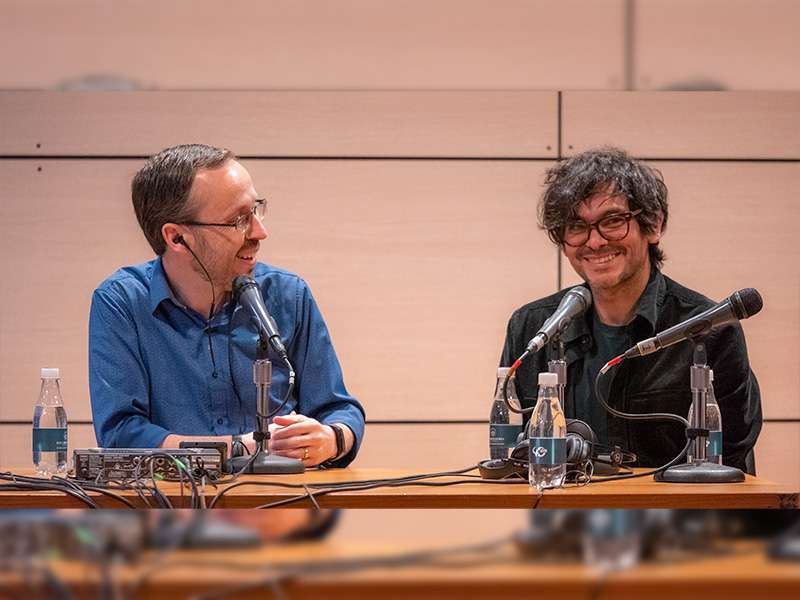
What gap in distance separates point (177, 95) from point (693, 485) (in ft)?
8.37

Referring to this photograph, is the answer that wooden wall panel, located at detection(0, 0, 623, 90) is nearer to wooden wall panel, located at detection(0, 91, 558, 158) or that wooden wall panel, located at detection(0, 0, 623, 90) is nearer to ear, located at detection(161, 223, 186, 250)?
wooden wall panel, located at detection(0, 91, 558, 158)

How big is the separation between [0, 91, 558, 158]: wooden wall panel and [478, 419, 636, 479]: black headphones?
5.84ft

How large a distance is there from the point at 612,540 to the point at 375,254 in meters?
3.19

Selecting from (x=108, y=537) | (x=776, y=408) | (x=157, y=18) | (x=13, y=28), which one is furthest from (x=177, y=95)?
(x=108, y=537)

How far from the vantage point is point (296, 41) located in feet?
12.9

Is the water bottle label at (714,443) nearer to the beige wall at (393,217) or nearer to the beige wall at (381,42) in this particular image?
the beige wall at (393,217)

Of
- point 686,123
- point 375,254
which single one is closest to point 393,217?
point 375,254

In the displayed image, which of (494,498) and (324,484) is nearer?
(494,498)

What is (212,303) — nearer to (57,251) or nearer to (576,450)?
(576,450)

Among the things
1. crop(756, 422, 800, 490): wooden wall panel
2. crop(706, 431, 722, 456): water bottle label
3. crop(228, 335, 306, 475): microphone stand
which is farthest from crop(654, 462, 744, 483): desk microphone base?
crop(756, 422, 800, 490): wooden wall panel

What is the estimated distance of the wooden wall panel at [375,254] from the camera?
12.8 ft

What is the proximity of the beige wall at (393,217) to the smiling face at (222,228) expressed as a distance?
1.09m

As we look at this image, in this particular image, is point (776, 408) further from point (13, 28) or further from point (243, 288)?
point (13, 28)

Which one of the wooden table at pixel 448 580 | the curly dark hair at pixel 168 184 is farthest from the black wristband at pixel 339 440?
the wooden table at pixel 448 580
